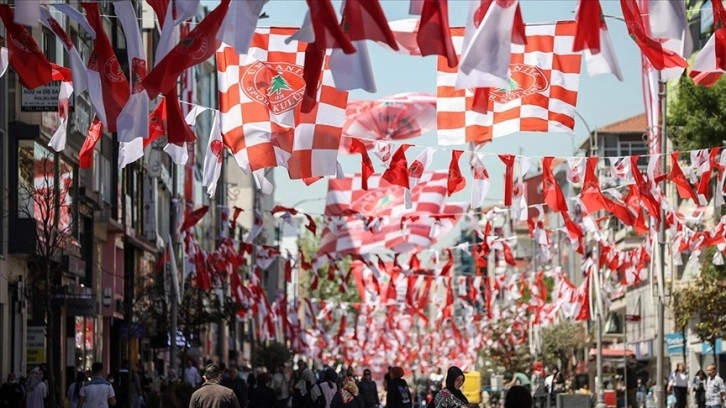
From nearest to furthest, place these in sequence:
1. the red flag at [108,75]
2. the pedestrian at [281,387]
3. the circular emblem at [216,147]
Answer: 1. the red flag at [108,75]
2. the circular emblem at [216,147]
3. the pedestrian at [281,387]

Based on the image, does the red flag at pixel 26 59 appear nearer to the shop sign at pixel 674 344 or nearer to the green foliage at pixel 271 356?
the shop sign at pixel 674 344

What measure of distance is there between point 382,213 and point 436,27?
3372 cm

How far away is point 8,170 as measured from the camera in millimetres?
39594

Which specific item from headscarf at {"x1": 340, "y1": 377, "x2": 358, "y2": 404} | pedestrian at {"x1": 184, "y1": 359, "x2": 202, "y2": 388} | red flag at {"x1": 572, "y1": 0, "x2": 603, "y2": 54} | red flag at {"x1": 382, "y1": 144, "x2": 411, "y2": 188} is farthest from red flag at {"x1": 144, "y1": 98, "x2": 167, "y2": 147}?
pedestrian at {"x1": 184, "y1": 359, "x2": 202, "y2": 388}

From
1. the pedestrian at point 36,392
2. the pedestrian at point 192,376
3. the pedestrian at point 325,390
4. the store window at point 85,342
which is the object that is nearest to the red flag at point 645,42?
the pedestrian at point 325,390

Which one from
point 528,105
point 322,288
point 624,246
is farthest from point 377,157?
point 322,288

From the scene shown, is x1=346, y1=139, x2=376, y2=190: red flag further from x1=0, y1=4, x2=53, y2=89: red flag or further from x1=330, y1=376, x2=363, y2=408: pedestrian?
x1=0, y1=4, x2=53, y2=89: red flag

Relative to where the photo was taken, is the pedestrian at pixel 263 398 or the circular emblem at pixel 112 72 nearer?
the circular emblem at pixel 112 72

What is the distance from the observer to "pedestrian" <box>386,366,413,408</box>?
30.2 meters

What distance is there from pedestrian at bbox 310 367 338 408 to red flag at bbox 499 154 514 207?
478 centimetres

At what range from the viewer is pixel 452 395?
18.2m

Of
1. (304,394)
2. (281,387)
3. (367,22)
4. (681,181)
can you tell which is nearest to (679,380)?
(281,387)

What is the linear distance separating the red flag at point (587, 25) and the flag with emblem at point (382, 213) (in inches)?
1210

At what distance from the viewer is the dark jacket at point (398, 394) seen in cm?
3025
